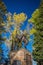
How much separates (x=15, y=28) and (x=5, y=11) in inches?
337

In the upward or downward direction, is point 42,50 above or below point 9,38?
below

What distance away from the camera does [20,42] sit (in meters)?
46.6

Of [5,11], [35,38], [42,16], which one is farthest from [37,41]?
[5,11]

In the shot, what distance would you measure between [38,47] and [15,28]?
9930mm

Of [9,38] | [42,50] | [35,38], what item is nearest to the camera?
[42,50]

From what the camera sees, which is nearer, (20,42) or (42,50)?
(42,50)

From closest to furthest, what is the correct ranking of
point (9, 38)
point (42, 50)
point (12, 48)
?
1. point (42, 50)
2. point (12, 48)
3. point (9, 38)

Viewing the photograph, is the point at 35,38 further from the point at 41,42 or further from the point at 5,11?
the point at 5,11

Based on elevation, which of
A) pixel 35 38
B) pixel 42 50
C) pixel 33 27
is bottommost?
pixel 42 50

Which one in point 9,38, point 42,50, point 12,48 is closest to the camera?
point 42,50

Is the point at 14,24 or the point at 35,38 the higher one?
the point at 14,24

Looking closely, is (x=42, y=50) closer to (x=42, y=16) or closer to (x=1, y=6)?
(x=42, y=16)

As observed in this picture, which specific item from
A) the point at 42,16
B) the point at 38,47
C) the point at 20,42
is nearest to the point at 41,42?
the point at 38,47

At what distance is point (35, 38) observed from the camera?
41.5 meters
